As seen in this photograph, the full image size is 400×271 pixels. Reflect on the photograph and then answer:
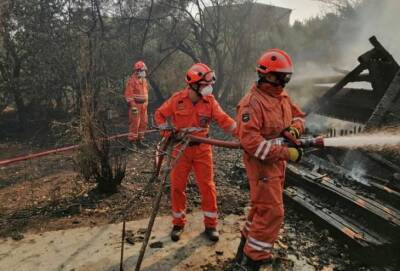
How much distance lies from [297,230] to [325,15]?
747 inches

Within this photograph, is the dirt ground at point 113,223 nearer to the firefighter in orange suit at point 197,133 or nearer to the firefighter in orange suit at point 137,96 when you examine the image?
the firefighter in orange suit at point 197,133

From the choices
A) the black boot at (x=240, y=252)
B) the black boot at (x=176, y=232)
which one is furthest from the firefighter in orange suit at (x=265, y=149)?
the black boot at (x=176, y=232)

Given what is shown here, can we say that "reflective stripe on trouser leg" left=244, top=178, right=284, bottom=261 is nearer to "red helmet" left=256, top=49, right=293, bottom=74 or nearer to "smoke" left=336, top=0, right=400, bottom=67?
"red helmet" left=256, top=49, right=293, bottom=74

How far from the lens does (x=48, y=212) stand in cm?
536

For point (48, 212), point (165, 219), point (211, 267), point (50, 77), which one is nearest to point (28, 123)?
point (50, 77)

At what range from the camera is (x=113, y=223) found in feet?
16.5

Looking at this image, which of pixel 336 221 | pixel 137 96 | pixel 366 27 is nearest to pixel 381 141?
pixel 336 221

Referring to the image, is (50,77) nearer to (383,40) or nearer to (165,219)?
(165,219)

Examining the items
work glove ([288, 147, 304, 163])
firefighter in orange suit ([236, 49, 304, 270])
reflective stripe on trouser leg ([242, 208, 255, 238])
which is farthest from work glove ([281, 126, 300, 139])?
reflective stripe on trouser leg ([242, 208, 255, 238])

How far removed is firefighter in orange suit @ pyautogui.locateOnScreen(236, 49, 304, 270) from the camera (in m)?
3.42

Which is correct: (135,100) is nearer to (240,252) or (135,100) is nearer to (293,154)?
(240,252)

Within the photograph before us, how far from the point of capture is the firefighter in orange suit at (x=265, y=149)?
135 inches

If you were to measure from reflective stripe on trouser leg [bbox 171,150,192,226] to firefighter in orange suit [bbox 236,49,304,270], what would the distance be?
110 centimetres

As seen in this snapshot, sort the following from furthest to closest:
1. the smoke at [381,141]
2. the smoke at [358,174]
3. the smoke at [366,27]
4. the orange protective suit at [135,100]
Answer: the smoke at [366,27], the orange protective suit at [135,100], the smoke at [381,141], the smoke at [358,174]
